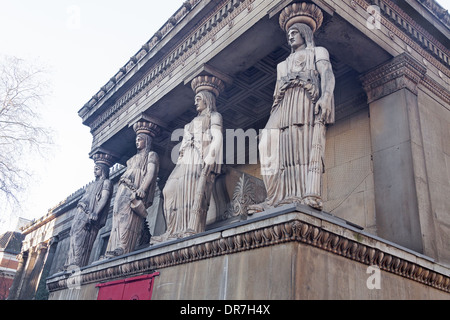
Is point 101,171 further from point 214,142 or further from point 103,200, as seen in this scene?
point 214,142

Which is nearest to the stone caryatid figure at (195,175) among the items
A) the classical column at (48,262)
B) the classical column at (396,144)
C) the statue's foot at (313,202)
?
the statue's foot at (313,202)

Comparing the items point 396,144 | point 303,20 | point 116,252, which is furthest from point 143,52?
point 396,144

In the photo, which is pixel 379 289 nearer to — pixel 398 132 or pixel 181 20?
pixel 398 132

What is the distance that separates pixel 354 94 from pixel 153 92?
571 cm

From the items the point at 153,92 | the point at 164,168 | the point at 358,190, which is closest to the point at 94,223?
the point at 164,168

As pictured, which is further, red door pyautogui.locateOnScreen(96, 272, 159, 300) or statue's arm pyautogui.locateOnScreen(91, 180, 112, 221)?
statue's arm pyautogui.locateOnScreen(91, 180, 112, 221)

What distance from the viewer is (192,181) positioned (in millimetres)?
9469

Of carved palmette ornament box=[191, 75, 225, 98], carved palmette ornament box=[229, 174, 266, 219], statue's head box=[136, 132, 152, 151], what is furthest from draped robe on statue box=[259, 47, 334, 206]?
statue's head box=[136, 132, 152, 151]

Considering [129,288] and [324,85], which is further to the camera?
[129,288]

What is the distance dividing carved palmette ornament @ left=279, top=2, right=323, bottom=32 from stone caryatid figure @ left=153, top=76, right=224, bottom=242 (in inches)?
107

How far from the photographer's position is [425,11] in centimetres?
1018

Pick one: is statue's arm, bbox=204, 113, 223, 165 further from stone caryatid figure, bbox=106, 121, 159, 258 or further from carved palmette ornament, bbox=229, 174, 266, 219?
stone caryatid figure, bbox=106, 121, 159, 258

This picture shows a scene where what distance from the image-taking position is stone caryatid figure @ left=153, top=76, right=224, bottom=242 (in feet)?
30.2

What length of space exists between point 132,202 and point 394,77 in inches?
286
